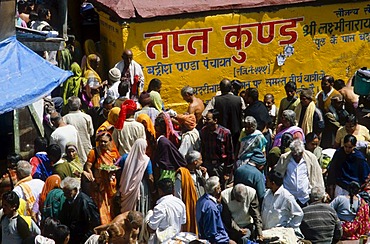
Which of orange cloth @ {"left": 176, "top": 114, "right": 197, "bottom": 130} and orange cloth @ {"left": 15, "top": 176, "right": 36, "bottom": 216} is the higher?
orange cloth @ {"left": 176, "top": 114, "right": 197, "bottom": 130}

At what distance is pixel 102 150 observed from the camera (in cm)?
1311

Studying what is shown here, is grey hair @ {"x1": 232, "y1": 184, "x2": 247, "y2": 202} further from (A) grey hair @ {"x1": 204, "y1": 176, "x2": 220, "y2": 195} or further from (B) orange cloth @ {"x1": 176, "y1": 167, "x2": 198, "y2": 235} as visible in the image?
(B) orange cloth @ {"x1": 176, "y1": 167, "x2": 198, "y2": 235}

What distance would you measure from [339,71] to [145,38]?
3.48m

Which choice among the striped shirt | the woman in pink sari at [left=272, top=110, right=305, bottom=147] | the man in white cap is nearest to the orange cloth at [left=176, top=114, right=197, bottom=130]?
the woman in pink sari at [left=272, top=110, right=305, bottom=147]

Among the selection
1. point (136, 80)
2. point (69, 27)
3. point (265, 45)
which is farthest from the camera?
point (69, 27)

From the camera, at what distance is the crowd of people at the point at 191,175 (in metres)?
12.1

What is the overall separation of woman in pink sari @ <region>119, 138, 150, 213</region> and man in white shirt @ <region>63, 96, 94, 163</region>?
131cm

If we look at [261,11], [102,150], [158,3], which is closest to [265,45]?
[261,11]

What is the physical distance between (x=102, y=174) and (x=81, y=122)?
1.53 m

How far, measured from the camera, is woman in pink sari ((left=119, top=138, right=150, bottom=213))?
13.2 m

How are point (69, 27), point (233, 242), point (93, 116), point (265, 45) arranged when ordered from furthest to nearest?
1. point (69, 27)
2. point (265, 45)
3. point (93, 116)
4. point (233, 242)

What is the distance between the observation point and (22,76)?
13602mm

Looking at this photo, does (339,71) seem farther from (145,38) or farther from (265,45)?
(145,38)

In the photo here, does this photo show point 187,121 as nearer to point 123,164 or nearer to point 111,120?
point 111,120
